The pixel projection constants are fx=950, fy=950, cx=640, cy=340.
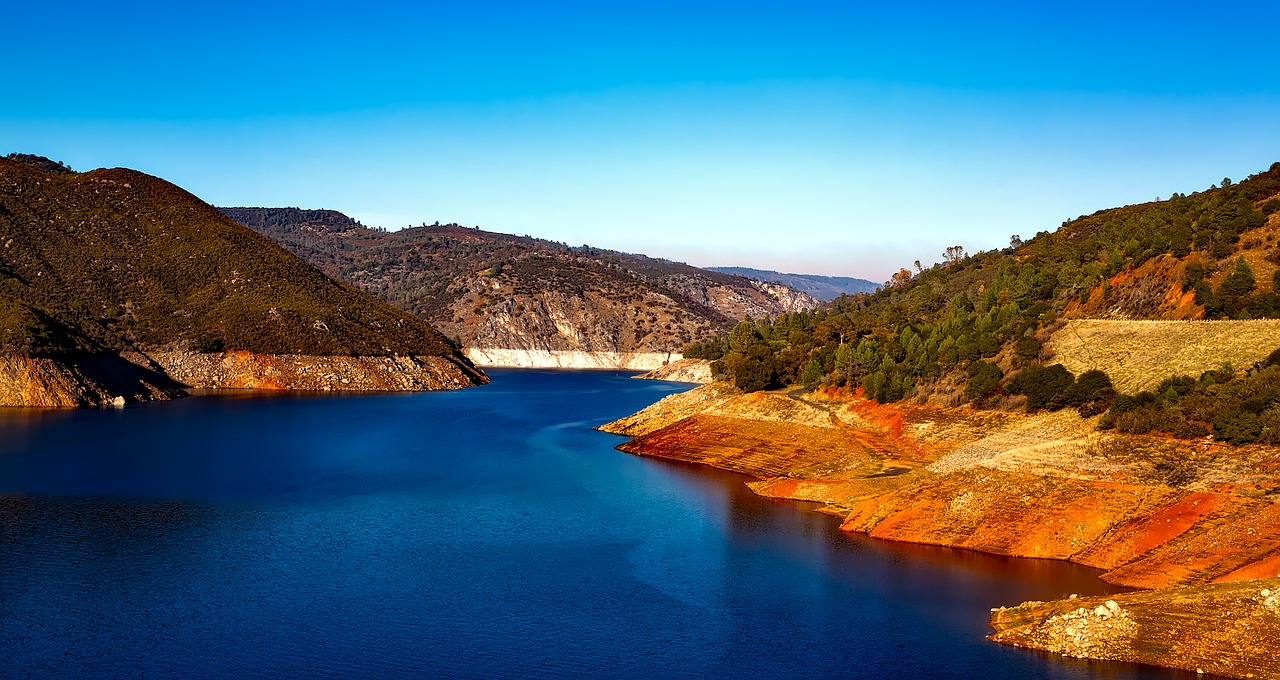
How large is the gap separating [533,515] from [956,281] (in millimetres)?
100997

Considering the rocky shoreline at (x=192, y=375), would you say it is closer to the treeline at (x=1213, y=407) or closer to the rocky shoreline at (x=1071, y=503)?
the rocky shoreline at (x=1071, y=503)

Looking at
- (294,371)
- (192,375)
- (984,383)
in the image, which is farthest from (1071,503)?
(192,375)

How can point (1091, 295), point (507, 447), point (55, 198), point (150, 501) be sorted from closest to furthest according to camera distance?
point (150, 501)
point (1091, 295)
point (507, 447)
point (55, 198)

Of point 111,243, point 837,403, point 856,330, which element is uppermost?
point 111,243

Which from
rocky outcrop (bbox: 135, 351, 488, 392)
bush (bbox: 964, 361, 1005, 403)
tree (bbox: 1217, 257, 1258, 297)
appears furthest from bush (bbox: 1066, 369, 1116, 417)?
rocky outcrop (bbox: 135, 351, 488, 392)

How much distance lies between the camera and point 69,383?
96.6m

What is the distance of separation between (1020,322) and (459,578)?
47663 millimetres

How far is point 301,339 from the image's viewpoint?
448 feet

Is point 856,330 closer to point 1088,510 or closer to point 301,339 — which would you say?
point 1088,510

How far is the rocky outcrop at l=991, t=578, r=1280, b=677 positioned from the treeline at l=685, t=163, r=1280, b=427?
77.3ft

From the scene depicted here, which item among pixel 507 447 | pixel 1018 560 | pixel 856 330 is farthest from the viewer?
pixel 856 330

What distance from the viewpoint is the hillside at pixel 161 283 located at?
127312 mm

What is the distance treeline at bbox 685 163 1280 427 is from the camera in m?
60.0

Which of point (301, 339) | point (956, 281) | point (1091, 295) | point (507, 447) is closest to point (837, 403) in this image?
point (1091, 295)
